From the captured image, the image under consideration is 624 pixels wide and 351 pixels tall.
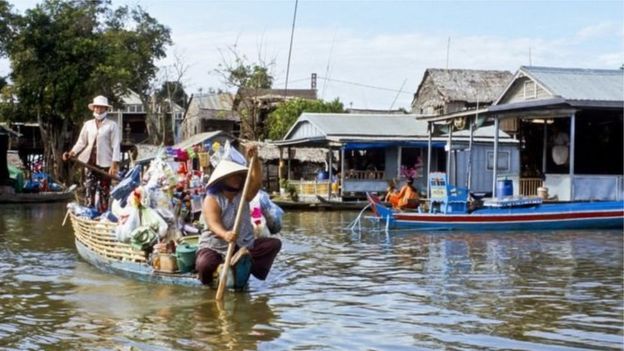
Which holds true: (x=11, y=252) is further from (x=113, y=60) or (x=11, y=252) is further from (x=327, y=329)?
(x=113, y=60)

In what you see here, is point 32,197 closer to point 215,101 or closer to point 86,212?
point 86,212

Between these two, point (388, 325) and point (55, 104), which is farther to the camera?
point (55, 104)

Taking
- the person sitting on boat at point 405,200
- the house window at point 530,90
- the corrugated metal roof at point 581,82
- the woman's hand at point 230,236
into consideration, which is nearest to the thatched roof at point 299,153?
the house window at point 530,90

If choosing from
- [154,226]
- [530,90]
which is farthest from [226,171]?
[530,90]

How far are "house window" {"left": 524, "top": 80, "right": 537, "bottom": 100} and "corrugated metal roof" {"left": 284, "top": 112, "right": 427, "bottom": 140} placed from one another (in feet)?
17.3

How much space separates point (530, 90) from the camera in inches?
955

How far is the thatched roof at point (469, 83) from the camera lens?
126 feet

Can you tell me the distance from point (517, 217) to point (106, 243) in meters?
10.1

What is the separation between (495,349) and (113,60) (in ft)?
92.4

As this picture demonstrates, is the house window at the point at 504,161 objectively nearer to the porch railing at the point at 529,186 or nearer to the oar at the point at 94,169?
the porch railing at the point at 529,186

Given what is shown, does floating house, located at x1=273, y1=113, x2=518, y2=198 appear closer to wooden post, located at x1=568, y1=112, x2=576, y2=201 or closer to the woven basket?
wooden post, located at x1=568, y1=112, x2=576, y2=201

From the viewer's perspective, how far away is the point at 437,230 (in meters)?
17.9

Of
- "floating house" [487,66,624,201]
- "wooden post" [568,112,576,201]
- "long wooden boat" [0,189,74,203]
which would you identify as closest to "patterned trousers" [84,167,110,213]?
"floating house" [487,66,624,201]

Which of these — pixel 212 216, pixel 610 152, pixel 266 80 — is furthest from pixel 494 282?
pixel 266 80
